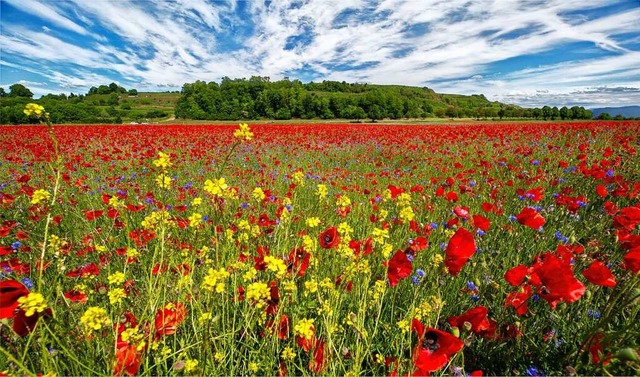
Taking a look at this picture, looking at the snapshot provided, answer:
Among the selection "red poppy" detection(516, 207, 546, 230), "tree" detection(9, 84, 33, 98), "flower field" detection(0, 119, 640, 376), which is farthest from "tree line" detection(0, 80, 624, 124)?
"red poppy" detection(516, 207, 546, 230)

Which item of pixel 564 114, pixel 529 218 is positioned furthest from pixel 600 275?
pixel 564 114

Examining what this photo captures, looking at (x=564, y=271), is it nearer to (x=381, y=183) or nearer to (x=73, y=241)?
(x=73, y=241)

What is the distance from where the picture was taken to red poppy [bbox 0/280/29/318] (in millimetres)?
863

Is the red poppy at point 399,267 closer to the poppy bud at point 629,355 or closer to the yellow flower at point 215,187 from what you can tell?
the poppy bud at point 629,355

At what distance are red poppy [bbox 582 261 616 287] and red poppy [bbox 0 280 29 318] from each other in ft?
6.25

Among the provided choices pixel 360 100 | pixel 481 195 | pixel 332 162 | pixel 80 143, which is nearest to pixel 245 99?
pixel 360 100

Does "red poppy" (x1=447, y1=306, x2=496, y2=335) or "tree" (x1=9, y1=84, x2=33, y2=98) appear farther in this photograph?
"tree" (x1=9, y1=84, x2=33, y2=98)

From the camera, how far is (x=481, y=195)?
4.21 metres

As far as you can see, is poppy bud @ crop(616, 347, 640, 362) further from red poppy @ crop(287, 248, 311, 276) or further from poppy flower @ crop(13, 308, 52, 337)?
poppy flower @ crop(13, 308, 52, 337)

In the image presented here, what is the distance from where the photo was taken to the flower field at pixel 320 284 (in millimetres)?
1191

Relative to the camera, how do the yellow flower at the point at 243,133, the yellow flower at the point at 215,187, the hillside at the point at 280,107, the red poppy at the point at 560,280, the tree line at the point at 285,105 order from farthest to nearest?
the tree line at the point at 285,105 → the hillside at the point at 280,107 → the yellow flower at the point at 243,133 → the yellow flower at the point at 215,187 → the red poppy at the point at 560,280

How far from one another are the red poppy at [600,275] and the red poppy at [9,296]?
75.0 inches

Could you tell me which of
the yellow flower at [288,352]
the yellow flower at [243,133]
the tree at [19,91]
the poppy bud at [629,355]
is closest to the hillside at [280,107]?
the tree at [19,91]

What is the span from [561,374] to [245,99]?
65.5m
